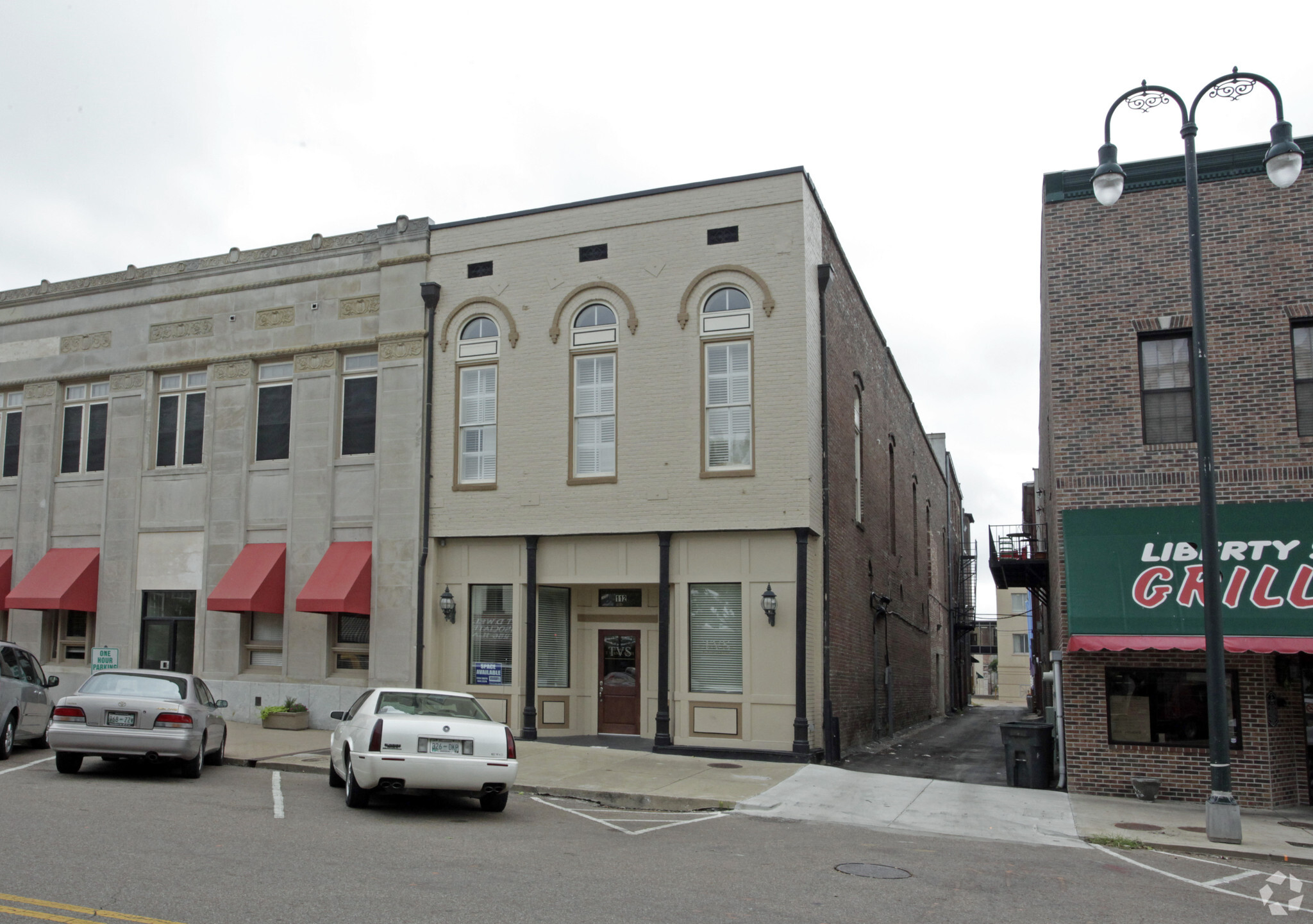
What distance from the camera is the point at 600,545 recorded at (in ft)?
62.1

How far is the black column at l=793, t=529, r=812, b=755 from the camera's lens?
55.3ft

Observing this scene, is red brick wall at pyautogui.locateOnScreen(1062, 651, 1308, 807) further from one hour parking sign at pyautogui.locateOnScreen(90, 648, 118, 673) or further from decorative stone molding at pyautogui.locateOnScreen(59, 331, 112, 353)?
decorative stone molding at pyautogui.locateOnScreen(59, 331, 112, 353)

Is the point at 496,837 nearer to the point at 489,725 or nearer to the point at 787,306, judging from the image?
the point at 489,725

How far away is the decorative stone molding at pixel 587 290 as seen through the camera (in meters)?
19.0

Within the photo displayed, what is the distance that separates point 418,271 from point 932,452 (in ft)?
86.0

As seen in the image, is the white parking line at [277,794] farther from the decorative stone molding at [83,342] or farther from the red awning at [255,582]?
the decorative stone molding at [83,342]

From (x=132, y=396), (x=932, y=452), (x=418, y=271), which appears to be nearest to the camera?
(x=418, y=271)

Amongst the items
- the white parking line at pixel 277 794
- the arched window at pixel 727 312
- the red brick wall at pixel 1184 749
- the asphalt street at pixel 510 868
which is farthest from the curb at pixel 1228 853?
the arched window at pixel 727 312

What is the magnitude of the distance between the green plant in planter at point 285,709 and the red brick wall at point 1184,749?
1351 centimetres

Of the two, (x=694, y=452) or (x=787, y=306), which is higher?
(x=787, y=306)

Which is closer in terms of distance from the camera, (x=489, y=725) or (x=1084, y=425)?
(x=489, y=725)

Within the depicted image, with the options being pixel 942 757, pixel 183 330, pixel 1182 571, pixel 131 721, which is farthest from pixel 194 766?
pixel 942 757

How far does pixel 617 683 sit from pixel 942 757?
665cm

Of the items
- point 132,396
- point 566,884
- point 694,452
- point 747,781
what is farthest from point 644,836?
point 132,396
